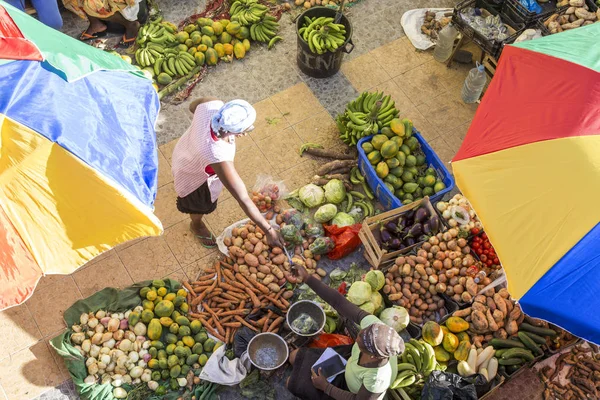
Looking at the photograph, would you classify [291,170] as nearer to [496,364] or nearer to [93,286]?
[93,286]

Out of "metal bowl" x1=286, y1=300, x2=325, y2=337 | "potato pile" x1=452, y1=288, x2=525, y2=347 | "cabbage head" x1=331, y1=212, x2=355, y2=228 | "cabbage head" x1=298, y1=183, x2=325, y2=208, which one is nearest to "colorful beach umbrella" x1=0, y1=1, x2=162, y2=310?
"metal bowl" x1=286, y1=300, x2=325, y2=337

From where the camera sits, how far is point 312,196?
5.55 meters

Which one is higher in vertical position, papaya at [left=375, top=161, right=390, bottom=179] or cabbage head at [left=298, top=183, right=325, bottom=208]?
papaya at [left=375, top=161, right=390, bottom=179]

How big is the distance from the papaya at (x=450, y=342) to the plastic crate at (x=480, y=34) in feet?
→ 10.7

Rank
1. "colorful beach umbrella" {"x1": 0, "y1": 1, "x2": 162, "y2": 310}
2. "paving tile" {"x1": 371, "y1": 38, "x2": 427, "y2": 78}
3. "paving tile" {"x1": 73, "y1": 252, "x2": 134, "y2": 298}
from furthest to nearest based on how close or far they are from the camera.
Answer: "paving tile" {"x1": 371, "y1": 38, "x2": 427, "y2": 78}
"paving tile" {"x1": 73, "y1": 252, "x2": 134, "y2": 298}
"colorful beach umbrella" {"x1": 0, "y1": 1, "x2": 162, "y2": 310}

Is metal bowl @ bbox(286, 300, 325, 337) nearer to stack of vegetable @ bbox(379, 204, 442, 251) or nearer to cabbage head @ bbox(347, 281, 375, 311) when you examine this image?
cabbage head @ bbox(347, 281, 375, 311)

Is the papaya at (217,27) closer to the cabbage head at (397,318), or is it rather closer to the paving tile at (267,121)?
the paving tile at (267,121)

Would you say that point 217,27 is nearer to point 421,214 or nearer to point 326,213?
point 326,213

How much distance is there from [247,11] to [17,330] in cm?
423

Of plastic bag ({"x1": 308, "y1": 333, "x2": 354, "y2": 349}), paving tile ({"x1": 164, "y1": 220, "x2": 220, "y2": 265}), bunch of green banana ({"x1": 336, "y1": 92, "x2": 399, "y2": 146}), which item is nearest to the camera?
plastic bag ({"x1": 308, "y1": 333, "x2": 354, "y2": 349})

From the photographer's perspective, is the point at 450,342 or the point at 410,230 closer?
the point at 450,342

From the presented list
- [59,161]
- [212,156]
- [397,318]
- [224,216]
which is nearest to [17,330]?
[224,216]

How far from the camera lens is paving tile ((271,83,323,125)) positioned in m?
6.32

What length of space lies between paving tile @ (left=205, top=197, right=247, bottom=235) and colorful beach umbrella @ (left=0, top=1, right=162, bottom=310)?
5.61ft
